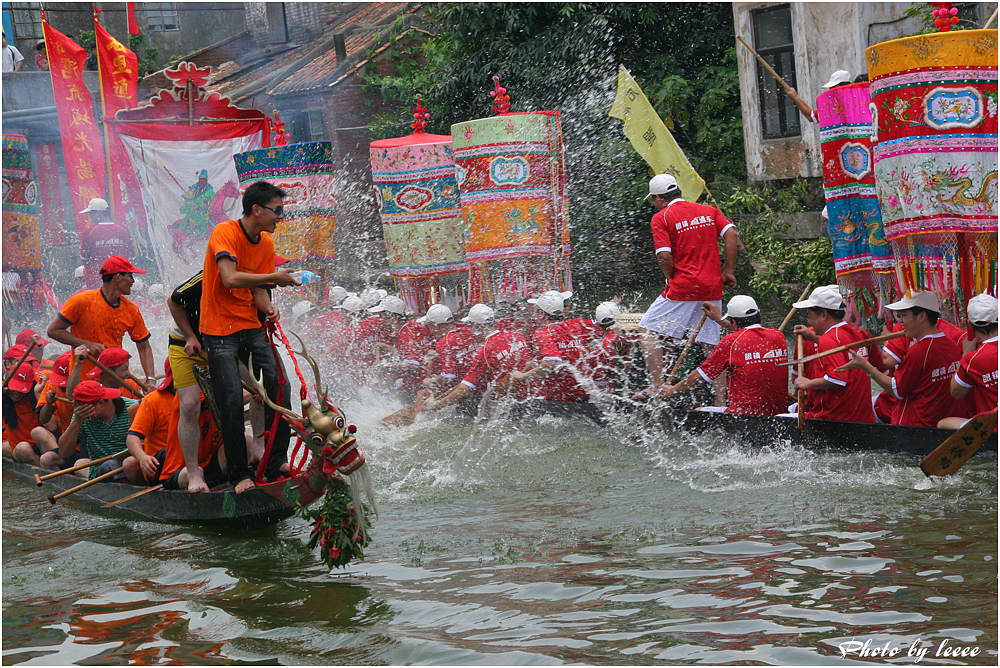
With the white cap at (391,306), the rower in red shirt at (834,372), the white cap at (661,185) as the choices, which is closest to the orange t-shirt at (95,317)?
the white cap at (391,306)

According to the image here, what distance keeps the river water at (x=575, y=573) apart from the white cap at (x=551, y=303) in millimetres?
1388

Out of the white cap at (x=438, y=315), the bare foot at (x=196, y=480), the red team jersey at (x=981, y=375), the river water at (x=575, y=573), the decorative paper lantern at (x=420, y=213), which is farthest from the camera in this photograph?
the decorative paper lantern at (x=420, y=213)

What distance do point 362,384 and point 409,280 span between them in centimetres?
178

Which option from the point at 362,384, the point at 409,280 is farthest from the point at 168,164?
the point at 362,384

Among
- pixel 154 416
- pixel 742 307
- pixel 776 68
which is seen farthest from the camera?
pixel 776 68

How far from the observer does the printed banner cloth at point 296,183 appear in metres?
14.5

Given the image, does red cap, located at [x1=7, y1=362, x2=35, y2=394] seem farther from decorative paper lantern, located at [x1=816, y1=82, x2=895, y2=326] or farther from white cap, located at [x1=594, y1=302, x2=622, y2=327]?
decorative paper lantern, located at [x1=816, y1=82, x2=895, y2=326]

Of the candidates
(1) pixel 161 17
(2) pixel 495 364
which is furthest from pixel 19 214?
(1) pixel 161 17

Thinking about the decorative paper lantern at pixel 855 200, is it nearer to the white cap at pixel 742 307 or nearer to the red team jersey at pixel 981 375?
the white cap at pixel 742 307

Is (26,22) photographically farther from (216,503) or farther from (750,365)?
(750,365)

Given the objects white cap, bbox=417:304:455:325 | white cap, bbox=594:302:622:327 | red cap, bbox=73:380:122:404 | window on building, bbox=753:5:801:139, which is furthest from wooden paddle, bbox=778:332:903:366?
window on building, bbox=753:5:801:139

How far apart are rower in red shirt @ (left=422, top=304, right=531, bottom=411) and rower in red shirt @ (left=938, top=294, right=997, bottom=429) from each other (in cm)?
386

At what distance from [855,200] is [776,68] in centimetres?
649

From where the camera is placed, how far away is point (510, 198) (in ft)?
38.9
